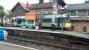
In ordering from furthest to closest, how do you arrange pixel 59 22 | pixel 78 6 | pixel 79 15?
pixel 78 6, pixel 79 15, pixel 59 22

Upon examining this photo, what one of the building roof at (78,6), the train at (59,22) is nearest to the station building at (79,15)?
the building roof at (78,6)

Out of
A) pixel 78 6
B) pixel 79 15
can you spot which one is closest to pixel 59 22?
pixel 79 15

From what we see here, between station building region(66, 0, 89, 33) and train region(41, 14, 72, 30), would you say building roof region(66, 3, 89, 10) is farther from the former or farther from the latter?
train region(41, 14, 72, 30)

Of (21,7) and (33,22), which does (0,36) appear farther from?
(21,7)

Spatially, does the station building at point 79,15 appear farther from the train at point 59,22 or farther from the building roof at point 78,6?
the train at point 59,22

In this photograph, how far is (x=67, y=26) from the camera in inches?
2427

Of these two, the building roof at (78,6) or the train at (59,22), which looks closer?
the train at (59,22)

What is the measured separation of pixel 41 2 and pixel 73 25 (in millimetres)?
28109

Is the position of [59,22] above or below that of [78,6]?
below

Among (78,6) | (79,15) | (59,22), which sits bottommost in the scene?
(59,22)

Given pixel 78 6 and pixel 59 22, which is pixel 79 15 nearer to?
pixel 78 6

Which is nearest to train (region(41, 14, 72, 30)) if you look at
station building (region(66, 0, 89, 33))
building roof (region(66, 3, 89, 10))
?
station building (region(66, 0, 89, 33))

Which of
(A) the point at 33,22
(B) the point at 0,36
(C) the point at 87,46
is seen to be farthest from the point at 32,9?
(C) the point at 87,46

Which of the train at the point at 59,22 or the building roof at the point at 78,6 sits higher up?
the building roof at the point at 78,6
